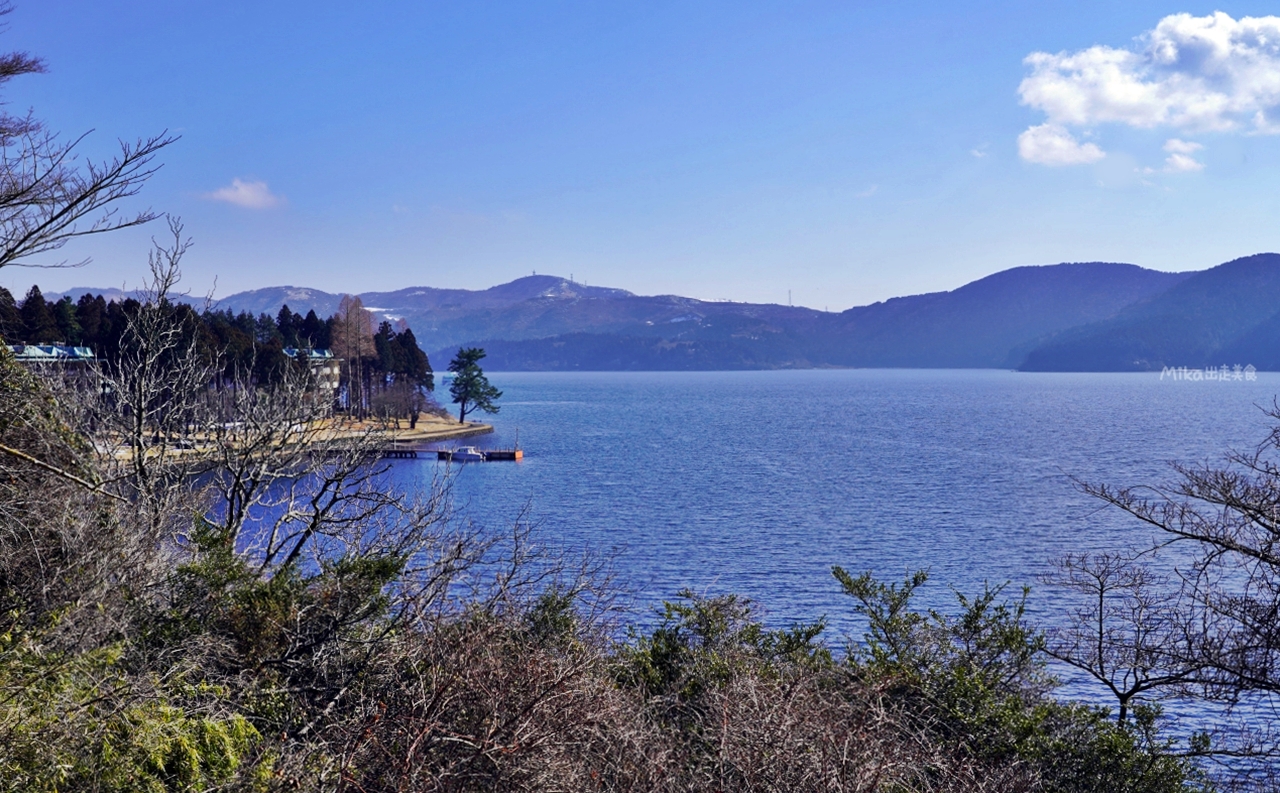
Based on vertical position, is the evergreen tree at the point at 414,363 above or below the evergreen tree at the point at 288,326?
below

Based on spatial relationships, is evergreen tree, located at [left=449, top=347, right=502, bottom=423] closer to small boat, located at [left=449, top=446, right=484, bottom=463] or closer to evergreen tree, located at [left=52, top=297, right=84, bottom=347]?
small boat, located at [left=449, top=446, right=484, bottom=463]

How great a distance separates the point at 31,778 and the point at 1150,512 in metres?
10.8

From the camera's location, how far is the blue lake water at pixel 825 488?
32.7 meters

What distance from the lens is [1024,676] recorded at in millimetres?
14750

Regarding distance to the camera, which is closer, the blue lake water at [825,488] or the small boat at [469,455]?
the blue lake water at [825,488]

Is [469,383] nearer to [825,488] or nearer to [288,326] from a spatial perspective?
[288,326]

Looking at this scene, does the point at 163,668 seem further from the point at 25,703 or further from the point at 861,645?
the point at 861,645

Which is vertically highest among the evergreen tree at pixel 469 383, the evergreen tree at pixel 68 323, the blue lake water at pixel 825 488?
the evergreen tree at pixel 68 323

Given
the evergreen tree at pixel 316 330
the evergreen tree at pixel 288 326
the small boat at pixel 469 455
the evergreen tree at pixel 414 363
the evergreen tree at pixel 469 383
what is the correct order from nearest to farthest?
the small boat at pixel 469 455 < the evergreen tree at pixel 288 326 < the evergreen tree at pixel 316 330 < the evergreen tree at pixel 414 363 < the evergreen tree at pixel 469 383

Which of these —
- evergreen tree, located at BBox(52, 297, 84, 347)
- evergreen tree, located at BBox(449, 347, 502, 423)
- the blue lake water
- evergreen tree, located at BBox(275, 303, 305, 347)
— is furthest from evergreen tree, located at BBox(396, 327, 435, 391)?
evergreen tree, located at BBox(52, 297, 84, 347)

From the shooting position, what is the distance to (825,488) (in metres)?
51.9

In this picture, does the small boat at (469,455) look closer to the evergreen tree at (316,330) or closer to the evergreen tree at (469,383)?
the evergreen tree at (469,383)

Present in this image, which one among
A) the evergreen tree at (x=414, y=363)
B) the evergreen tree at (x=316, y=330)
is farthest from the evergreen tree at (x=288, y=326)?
the evergreen tree at (x=414, y=363)

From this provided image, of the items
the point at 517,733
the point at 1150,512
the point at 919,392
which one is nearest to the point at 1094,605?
the point at 1150,512
